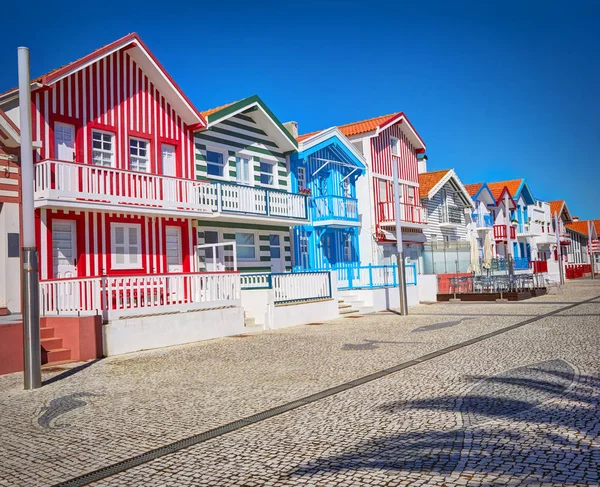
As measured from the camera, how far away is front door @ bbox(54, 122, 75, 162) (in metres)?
15.7

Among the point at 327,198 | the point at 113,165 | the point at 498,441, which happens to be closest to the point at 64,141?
the point at 113,165

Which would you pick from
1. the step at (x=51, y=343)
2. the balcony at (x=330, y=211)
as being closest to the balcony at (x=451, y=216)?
the balcony at (x=330, y=211)

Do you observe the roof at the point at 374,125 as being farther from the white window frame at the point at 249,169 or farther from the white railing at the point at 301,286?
the white railing at the point at 301,286

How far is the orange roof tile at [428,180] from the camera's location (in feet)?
114

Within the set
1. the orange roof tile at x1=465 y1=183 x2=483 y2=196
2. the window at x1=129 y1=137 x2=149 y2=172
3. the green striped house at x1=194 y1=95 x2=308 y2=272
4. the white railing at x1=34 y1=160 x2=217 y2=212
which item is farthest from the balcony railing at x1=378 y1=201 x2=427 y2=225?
the window at x1=129 y1=137 x2=149 y2=172

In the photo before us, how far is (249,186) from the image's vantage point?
64.7ft

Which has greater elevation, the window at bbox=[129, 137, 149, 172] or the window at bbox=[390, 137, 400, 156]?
the window at bbox=[390, 137, 400, 156]


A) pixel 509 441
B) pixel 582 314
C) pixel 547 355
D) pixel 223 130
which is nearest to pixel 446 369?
pixel 547 355

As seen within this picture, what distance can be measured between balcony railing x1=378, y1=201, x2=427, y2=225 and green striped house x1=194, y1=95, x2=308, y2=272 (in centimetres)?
684

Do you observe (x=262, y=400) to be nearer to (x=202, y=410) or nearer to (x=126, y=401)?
(x=202, y=410)

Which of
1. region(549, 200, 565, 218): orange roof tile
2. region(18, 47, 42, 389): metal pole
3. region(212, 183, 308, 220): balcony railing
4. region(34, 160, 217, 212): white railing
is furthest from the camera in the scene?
region(549, 200, 565, 218): orange roof tile

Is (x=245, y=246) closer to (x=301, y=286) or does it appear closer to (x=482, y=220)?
(x=301, y=286)

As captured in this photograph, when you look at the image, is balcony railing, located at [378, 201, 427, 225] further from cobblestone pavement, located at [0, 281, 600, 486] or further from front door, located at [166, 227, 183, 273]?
cobblestone pavement, located at [0, 281, 600, 486]

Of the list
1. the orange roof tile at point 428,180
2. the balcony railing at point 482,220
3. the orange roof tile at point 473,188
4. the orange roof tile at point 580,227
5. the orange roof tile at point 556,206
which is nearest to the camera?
the orange roof tile at point 428,180
